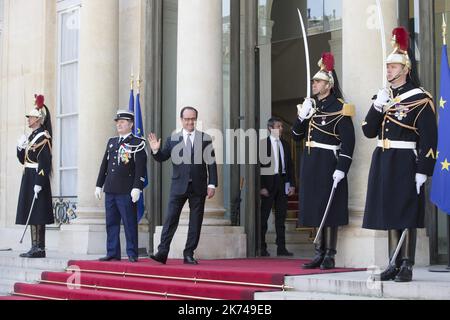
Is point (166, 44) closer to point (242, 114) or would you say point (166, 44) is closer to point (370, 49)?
point (242, 114)

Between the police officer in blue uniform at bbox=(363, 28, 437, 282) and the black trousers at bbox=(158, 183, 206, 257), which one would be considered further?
the black trousers at bbox=(158, 183, 206, 257)

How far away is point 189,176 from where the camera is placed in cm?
967

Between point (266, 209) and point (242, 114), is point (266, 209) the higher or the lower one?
the lower one

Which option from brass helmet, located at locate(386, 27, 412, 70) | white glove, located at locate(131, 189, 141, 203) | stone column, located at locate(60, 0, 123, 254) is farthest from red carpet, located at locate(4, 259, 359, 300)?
brass helmet, located at locate(386, 27, 412, 70)

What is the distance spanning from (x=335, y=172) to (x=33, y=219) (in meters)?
4.55

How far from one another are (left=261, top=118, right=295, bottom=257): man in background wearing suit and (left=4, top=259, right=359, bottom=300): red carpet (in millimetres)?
1194

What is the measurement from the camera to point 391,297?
6848 millimetres

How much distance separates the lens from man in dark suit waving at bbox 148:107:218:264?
9.65 metres

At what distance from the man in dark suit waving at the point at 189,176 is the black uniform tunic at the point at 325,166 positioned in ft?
4.37

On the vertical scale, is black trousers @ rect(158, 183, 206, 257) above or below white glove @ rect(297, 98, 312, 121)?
below

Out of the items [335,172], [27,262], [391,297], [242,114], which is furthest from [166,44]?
[391,297]

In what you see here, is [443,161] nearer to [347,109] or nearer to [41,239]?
[347,109]

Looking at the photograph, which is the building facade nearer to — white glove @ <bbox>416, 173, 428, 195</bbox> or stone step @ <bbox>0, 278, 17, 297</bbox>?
stone step @ <bbox>0, 278, 17, 297</bbox>
